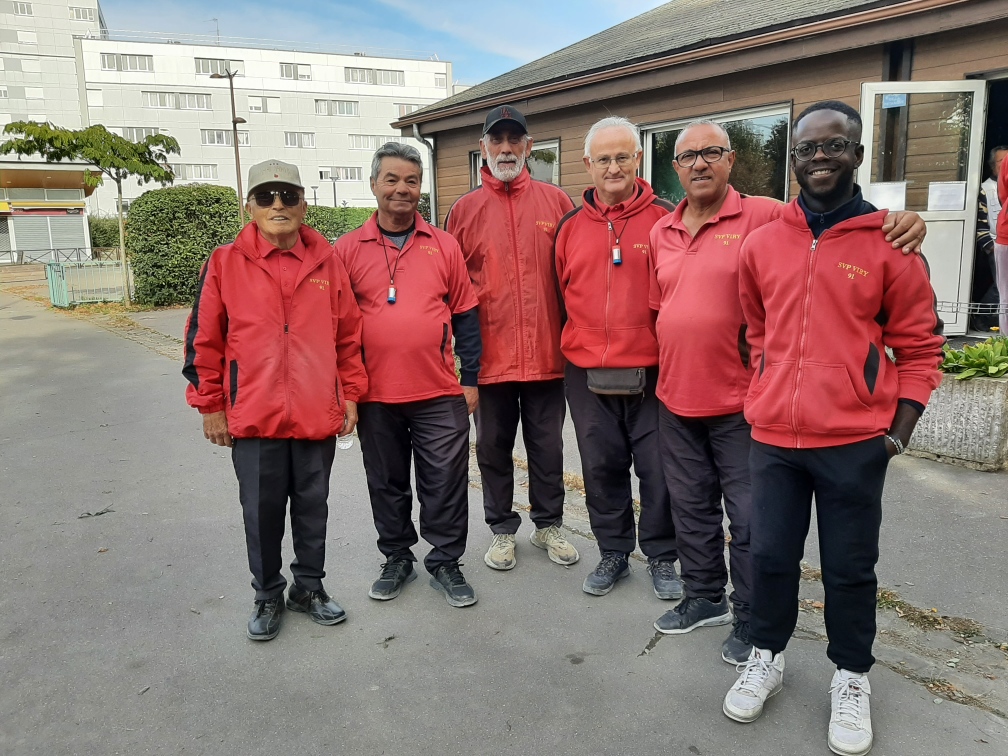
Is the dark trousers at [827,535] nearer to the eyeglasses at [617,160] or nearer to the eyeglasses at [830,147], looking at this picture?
the eyeglasses at [830,147]

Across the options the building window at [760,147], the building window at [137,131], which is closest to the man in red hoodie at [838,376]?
the building window at [760,147]

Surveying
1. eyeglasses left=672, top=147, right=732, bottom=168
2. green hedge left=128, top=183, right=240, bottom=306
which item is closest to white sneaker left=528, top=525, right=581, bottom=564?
eyeglasses left=672, top=147, right=732, bottom=168

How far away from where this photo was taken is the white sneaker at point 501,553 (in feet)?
12.9

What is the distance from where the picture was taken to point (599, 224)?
3.51 meters

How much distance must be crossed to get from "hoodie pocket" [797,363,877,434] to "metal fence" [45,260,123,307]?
18228 millimetres

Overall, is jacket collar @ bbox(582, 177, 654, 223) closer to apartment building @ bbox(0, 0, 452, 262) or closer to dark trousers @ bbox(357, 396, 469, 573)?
dark trousers @ bbox(357, 396, 469, 573)

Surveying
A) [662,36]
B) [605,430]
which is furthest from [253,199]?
[662,36]

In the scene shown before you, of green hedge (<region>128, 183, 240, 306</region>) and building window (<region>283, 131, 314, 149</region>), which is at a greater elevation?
building window (<region>283, 131, 314, 149</region>)

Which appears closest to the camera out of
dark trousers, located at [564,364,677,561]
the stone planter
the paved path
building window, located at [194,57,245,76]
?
the paved path

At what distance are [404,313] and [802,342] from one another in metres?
1.77

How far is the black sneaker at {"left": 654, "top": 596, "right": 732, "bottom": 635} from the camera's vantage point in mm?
3225

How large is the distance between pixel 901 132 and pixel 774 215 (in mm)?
5162

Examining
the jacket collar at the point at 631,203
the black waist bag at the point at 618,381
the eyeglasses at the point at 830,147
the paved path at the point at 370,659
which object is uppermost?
the eyeglasses at the point at 830,147

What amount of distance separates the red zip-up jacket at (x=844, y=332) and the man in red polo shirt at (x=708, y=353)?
45cm
